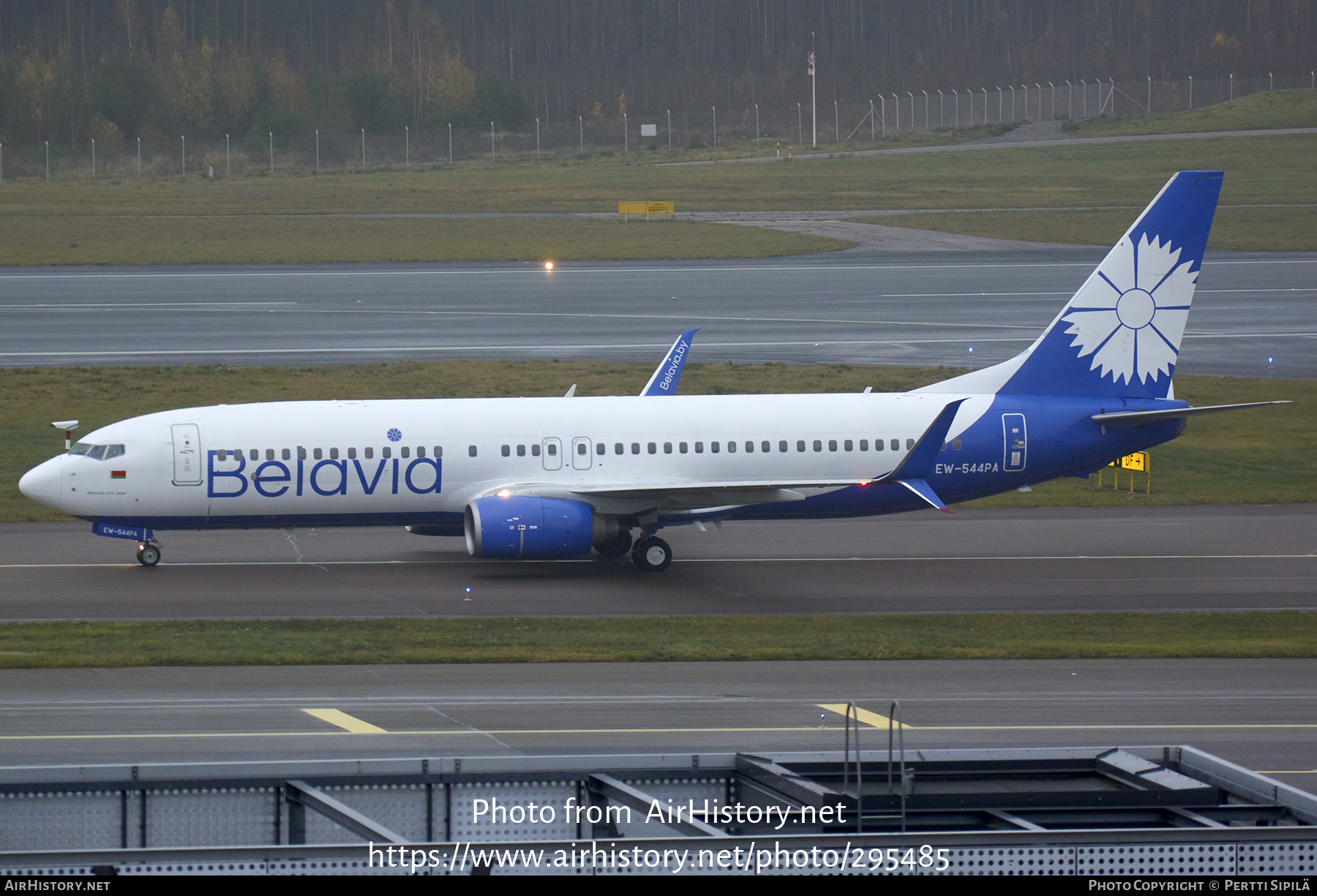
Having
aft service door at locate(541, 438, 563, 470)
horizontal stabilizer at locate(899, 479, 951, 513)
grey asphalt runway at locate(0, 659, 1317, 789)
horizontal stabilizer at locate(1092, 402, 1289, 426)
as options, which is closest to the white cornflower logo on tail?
horizontal stabilizer at locate(1092, 402, 1289, 426)

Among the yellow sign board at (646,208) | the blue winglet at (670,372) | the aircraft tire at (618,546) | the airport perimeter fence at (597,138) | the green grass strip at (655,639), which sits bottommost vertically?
the green grass strip at (655,639)

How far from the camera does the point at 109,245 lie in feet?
301

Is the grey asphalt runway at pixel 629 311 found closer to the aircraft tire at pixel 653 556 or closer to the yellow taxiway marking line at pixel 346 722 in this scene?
the aircraft tire at pixel 653 556

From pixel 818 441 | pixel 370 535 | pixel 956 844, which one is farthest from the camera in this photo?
pixel 370 535

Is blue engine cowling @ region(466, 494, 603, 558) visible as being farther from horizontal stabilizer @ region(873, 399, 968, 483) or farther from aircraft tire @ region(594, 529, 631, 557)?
horizontal stabilizer @ region(873, 399, 968, 483)

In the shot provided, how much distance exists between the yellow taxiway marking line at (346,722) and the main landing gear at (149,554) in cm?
Result: 1256

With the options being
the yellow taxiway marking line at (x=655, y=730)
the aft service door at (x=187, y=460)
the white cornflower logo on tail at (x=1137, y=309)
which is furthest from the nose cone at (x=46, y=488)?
the white cornflower logo on tail at (x=1137, y=309)

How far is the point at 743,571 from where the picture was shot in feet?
109

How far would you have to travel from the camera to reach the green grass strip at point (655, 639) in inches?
1011

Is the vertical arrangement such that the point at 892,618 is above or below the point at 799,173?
below

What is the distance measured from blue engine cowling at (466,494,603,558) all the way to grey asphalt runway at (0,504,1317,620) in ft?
3.01

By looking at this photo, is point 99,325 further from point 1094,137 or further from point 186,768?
point 1094,137

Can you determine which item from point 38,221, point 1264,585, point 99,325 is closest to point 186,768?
point 1264,585

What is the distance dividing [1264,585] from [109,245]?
7670 cm
